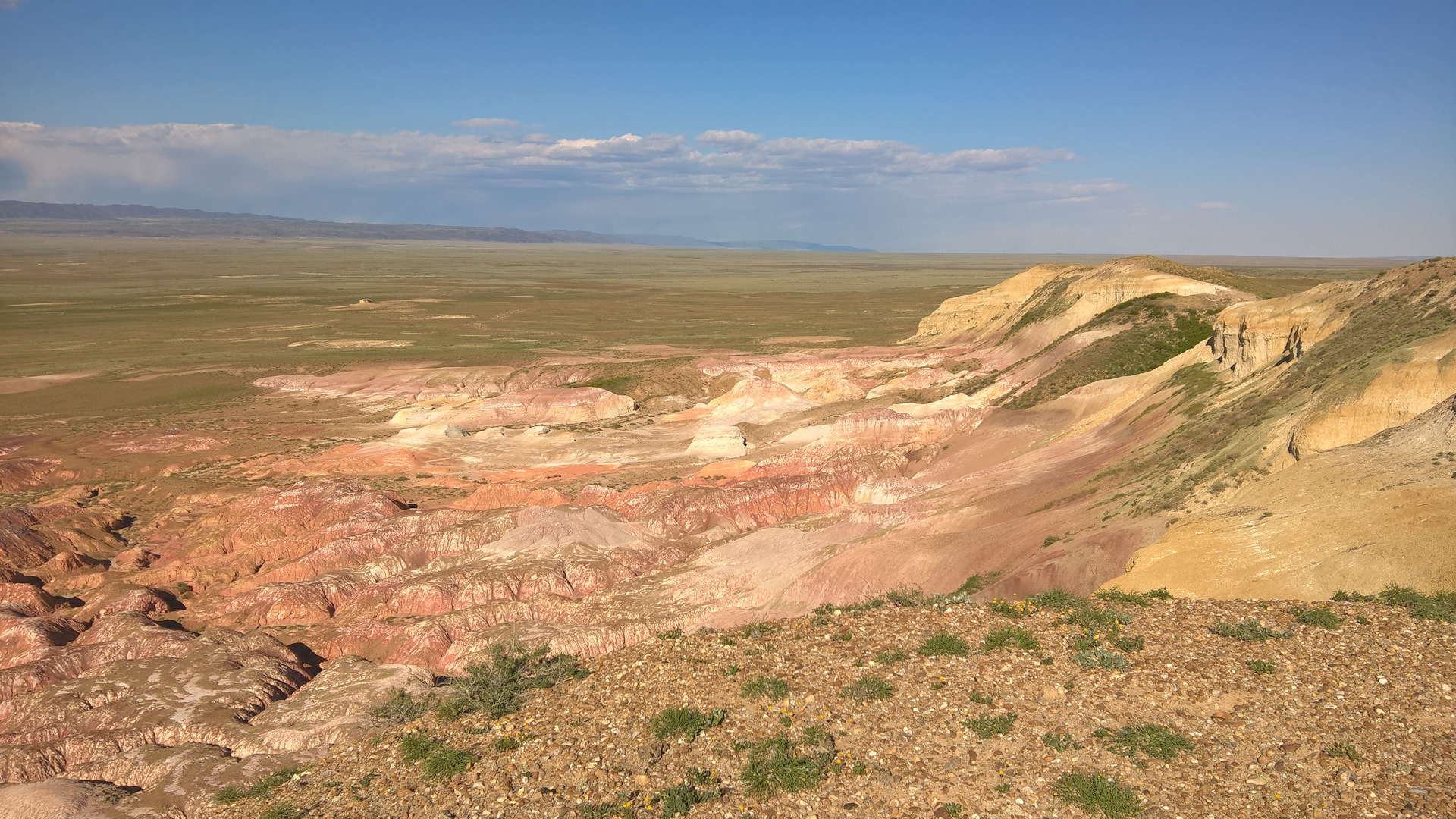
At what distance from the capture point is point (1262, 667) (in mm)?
10484

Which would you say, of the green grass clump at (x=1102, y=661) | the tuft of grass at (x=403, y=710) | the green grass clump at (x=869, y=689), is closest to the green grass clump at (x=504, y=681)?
the tuft of grass at (x=403, y=710)

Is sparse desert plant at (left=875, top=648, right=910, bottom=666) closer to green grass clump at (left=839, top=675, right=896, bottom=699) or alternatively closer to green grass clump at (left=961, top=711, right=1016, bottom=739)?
green grass clump at (left=839, top=675, right=896, bottom=699)

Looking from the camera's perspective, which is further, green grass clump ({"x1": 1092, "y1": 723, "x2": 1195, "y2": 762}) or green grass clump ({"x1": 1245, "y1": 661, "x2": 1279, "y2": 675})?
green grass clump ({"x1": 1245, "y1": 661, "x2": 1279, "y2": 675})

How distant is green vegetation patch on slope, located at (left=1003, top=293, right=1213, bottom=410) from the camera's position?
38250mm

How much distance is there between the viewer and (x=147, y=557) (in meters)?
28.8

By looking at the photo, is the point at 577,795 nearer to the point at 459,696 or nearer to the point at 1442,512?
the point at 459,696

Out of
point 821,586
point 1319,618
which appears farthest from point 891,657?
point 821,586

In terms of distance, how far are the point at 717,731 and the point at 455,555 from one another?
1809 cm

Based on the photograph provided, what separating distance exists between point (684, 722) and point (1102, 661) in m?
5.59

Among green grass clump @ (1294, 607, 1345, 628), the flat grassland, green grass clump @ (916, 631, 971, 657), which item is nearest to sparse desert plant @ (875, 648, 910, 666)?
green grass clump @ (916, 631, 971, 657)

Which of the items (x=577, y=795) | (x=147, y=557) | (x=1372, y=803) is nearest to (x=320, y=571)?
(x=147, y=557)

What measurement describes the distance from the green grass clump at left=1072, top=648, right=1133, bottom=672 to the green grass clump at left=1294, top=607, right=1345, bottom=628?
9.06ft

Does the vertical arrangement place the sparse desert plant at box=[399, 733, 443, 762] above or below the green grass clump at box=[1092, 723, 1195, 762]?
below

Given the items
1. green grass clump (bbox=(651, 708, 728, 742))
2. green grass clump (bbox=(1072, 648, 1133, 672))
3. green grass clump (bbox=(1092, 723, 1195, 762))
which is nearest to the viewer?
green grass clump (bbox=(1092, 723, 1195, 762))
